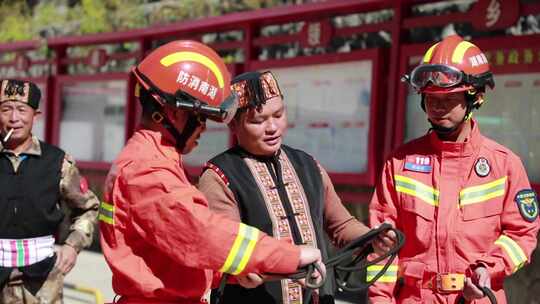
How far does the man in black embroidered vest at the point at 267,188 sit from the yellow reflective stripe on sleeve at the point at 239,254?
1.64ft

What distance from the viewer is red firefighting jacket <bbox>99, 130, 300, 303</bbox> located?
8.29 ft

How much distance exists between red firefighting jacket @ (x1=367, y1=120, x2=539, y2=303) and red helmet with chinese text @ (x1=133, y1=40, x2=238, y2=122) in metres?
0.86

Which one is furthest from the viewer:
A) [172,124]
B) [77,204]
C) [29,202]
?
[77,204]

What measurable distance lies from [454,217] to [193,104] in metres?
1.12

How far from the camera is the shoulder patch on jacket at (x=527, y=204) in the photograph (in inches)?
128

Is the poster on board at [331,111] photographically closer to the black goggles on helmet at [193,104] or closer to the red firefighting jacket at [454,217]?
the red firefighting jacket at [454,217]

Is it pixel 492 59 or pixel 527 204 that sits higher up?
pixel 492 59

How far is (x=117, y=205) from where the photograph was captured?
2688 mm

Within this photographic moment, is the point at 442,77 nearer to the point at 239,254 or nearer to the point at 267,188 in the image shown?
the point at 267,188

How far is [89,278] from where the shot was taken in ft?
29.0

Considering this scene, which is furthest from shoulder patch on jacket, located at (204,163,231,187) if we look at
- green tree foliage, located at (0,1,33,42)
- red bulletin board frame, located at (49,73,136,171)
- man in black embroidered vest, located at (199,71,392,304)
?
green tree foliage, located at (0,1,33,42)

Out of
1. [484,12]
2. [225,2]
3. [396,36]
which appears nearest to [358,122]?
[396,36]

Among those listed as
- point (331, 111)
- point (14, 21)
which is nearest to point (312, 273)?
point (331, 111)

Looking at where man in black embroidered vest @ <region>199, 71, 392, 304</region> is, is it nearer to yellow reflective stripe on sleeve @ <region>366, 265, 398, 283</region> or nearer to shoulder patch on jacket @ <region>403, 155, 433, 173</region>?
yellow reflective stripe on sleeve @ <region>366, 265, 398, 283</region>
